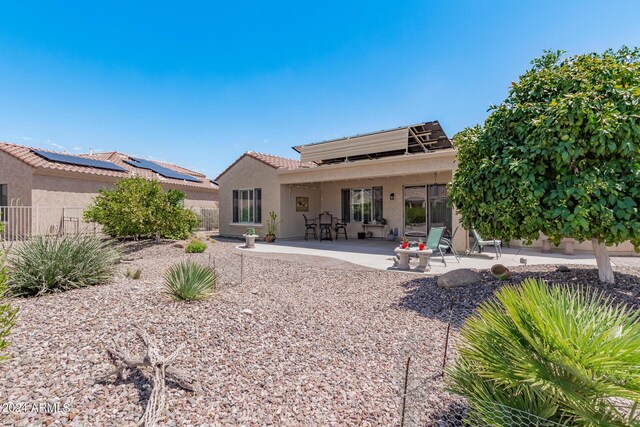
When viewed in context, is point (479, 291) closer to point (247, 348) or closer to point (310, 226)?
point (247, 348)

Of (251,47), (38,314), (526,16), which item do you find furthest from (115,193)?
(526,16)

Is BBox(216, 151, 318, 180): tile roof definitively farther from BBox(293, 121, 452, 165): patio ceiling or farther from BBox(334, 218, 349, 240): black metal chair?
BBox(334, 218, 349, 240): black metal chair

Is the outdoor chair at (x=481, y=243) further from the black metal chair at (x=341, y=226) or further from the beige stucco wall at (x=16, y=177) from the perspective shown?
the beige stucco wall at (x=16, y=177)

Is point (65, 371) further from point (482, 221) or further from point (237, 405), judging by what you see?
point (482, 221)

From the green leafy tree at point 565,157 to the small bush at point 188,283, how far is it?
4760 millimetres

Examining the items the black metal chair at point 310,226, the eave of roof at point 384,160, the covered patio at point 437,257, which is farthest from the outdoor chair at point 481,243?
the black metal chair at point 310,226

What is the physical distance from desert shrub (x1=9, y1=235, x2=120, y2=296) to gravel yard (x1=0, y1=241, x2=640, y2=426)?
0.35 m

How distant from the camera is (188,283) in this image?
4566 millimetres

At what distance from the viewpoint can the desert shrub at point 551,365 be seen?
4.97 feet

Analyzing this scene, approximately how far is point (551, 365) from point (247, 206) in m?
16.2

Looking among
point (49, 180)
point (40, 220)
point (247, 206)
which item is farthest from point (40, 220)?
point (247, 206)

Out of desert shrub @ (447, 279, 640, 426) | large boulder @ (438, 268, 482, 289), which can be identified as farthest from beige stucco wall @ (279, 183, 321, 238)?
desert shrub @ (447, 279, 640, 426)

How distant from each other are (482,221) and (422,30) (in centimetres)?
791

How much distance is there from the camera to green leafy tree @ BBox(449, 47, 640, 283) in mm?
4418
